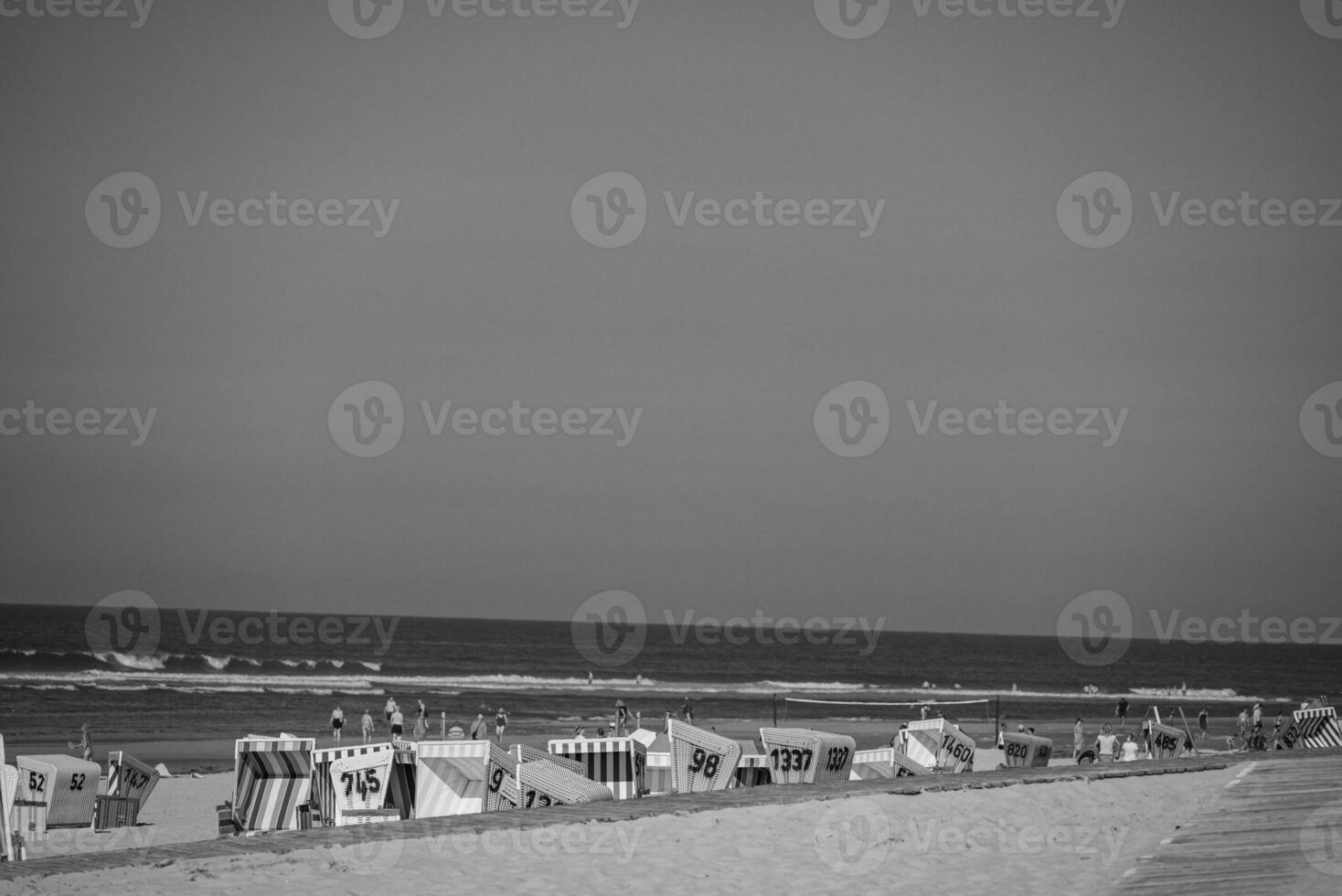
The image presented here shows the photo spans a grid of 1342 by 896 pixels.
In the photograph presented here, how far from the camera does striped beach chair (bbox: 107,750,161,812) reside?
20.1 m

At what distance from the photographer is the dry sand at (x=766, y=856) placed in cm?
918

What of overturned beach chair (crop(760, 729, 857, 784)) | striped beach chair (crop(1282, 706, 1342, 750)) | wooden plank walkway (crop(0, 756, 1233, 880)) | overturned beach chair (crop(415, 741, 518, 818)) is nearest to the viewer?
wooden plank walkway (crop(0, 756, 1233, 880))

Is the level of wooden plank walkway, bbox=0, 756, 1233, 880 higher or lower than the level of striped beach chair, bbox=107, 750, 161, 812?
higher

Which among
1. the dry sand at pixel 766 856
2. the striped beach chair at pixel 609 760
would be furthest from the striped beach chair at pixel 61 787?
the dry sand at pixel 766 856

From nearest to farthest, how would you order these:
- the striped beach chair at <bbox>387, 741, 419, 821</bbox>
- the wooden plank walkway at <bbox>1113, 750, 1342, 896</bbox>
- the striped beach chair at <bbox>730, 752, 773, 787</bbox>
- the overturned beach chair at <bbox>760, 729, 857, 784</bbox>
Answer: the wooden plank walkway at <bbox>1113, 750, 1342, 896</bbox> → the striped beach chair at <bbox>387, 741, 419, 821</bbox> → the striped beach chair at <bbox>730, 752, 773, 787</bbox> → the overturned beach chair at <bbox>760, 729, 857, 784</bbox>

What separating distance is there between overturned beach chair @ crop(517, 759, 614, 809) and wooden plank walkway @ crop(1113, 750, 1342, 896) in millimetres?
5113

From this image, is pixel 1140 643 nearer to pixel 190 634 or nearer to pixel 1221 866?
pixel 190 634

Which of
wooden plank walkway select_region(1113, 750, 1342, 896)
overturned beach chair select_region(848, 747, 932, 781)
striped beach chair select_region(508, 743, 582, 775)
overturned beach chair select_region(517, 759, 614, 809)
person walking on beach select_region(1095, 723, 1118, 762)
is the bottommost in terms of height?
Result: person walking on beach select_region(1095, 723, 1118, 762)

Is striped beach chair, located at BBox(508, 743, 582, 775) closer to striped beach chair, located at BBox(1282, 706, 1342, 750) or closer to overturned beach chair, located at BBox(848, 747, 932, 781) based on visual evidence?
overturned beach chair, located at BBox(848, 747, 932, 781)

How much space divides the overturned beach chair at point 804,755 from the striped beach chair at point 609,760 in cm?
172

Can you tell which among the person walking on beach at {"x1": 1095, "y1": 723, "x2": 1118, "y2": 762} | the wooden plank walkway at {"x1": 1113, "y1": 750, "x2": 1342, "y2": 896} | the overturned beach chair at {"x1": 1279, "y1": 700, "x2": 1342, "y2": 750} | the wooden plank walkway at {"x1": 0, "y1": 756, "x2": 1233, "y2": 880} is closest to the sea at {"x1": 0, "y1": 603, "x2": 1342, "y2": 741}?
the person walking on beach at {"x1": 1095, "y1": 723, "x2": 1118, "y2": 762}

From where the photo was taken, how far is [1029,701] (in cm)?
7894

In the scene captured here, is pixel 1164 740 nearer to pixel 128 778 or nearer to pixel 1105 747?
pixel 1105 747

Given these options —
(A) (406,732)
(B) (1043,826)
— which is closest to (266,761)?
(B) (1043,826)
